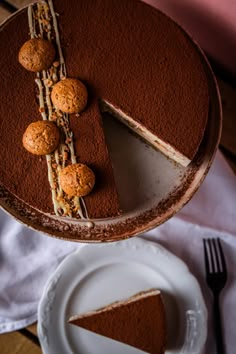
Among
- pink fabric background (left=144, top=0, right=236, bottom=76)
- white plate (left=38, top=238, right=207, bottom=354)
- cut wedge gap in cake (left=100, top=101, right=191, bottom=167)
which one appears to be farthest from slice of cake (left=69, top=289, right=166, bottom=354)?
pink fabric background (left=144, top=0, right=236, bottom=76)

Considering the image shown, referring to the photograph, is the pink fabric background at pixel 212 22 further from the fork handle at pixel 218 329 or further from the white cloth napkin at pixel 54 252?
the fork handle at pixel 218 329

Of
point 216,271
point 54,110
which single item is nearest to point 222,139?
point 216,271

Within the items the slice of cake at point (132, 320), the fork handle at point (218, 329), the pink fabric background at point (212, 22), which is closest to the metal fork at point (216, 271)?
the fork handle at point (218, 329)

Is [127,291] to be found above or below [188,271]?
below

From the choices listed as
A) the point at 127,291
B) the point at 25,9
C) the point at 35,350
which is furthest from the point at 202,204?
the point at 25,9

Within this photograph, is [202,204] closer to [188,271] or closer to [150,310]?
[188,271]

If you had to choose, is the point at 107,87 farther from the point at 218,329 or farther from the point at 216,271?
the point at 218,329
